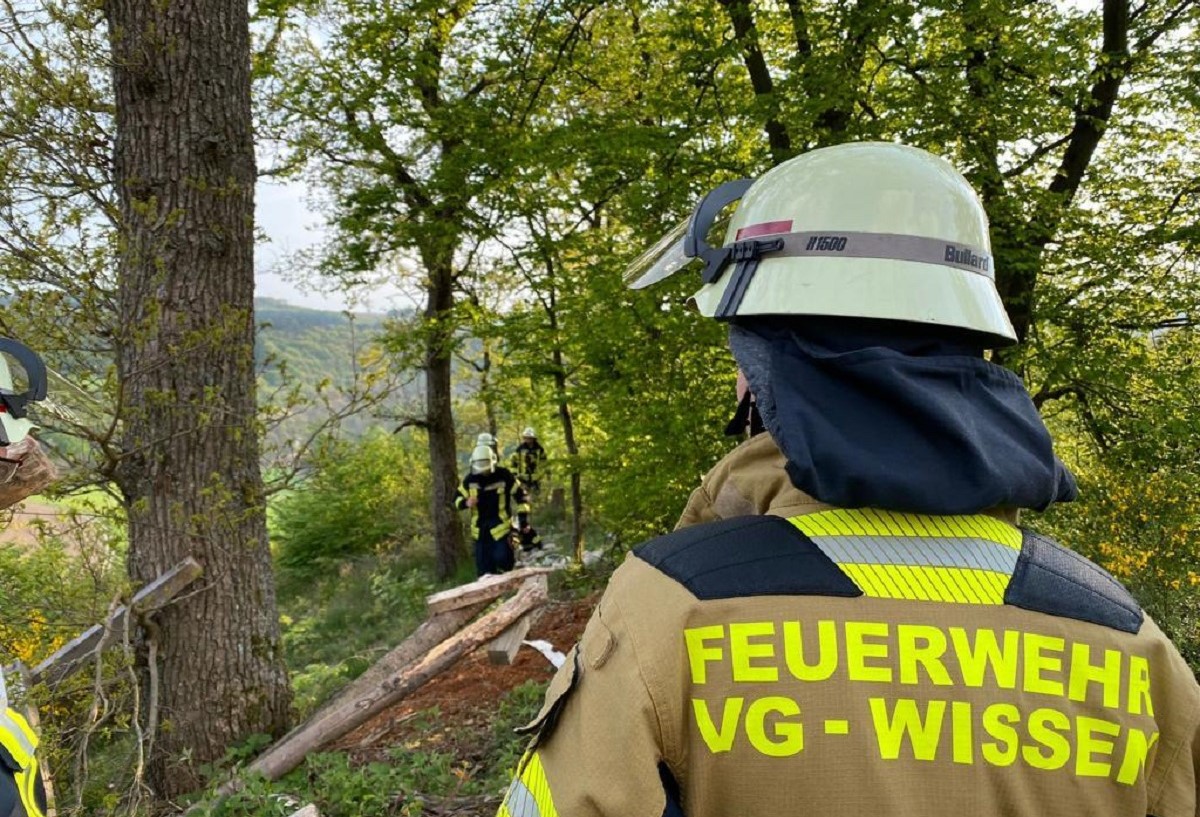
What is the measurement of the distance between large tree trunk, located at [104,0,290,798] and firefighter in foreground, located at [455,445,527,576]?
644 cm

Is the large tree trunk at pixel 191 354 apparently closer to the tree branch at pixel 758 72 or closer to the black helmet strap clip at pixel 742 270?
the black helmet strap clip at pixel 742 270

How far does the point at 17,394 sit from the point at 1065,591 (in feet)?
8.66

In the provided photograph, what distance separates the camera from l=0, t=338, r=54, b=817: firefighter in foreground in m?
1.31

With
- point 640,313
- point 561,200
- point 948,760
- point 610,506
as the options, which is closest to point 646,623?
point 948,760

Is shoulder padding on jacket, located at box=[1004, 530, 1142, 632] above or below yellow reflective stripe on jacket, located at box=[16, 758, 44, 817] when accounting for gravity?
above

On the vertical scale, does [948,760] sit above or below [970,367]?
below

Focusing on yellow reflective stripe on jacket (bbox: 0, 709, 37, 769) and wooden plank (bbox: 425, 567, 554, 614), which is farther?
wooden plank (bbox: 425, 567, 554, 614)

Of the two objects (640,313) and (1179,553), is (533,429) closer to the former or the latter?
(640,313)

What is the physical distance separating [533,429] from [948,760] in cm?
1546

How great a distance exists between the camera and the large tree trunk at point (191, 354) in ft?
13.1

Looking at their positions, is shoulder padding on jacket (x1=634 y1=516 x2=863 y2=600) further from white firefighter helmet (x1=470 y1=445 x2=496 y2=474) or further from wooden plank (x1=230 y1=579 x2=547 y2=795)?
white firefighter helmet (x1=470 y1=445 x2=496 y2=474)

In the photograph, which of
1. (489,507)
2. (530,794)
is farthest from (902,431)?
(489,507)

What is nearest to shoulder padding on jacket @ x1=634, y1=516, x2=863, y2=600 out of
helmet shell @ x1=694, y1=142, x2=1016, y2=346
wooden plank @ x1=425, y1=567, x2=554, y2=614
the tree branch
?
helmet shell @ x1=694, y1=142, x2=1016, y2=346

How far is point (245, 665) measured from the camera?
446cm
